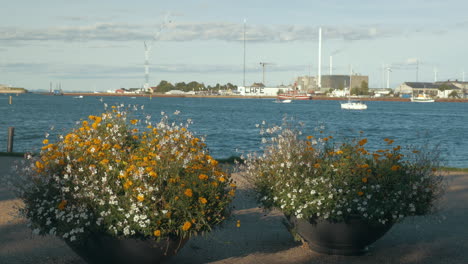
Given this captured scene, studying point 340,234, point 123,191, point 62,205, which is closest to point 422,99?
point 340,234

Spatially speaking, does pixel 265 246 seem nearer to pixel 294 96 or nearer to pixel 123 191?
Result: pixel 123 191

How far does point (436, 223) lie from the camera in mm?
10391

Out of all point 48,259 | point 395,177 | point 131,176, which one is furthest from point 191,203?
point 395,177

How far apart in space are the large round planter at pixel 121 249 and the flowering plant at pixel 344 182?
5.69 feet

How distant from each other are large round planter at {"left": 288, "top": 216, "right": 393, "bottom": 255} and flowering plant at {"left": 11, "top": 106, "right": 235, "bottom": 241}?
1.40m

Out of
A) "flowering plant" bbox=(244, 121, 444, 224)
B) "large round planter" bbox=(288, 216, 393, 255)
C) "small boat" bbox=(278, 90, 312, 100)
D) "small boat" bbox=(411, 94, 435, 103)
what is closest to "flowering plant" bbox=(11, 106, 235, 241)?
"flowering plant" bbox=(244, 121, 444, 224)

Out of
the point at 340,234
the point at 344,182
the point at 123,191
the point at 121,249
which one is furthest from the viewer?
the point at 340,234

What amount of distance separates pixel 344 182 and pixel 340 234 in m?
0.72

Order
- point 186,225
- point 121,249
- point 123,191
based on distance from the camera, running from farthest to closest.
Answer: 1. point 123,191
2. point 121,249
3. point 186,225

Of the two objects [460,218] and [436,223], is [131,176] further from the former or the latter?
[460,218]

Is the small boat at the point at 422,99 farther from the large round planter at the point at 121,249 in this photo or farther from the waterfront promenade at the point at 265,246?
the large round planter at the point at 121,249

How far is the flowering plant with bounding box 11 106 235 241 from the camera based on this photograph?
6.62 metres

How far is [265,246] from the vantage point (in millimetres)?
8664

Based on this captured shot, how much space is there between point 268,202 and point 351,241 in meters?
1.23
